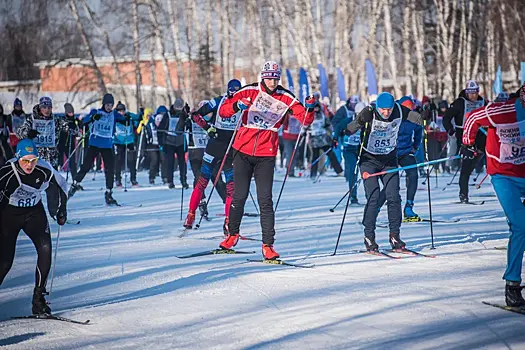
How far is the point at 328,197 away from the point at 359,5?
19296 mm

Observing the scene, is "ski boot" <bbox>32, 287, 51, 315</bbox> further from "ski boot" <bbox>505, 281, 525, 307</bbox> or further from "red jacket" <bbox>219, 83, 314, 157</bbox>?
"ski boot" <bbox>505, 281, 525, 307</bbox>

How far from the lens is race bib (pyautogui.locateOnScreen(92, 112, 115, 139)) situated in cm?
1502

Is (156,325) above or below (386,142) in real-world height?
below

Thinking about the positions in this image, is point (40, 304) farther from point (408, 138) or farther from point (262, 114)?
point (408, 138)

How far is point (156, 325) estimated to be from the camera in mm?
6582

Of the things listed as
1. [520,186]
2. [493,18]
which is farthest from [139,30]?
[520,186]

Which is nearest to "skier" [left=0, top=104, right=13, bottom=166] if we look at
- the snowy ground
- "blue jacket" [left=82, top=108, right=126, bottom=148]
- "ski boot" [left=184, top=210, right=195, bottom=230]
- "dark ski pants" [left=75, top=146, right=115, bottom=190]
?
"dark ski pants" [left=75, top=146, right=115, bottom=190]

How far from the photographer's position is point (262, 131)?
926cm

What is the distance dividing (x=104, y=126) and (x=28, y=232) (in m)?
8.03

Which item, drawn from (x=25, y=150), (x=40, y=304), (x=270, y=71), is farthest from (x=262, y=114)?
(x=40, y=304)

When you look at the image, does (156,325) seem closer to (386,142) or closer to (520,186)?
(520,186)

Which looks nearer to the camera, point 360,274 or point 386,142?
point 360,274

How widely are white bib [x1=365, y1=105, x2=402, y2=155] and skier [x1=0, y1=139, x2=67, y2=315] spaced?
3839mm

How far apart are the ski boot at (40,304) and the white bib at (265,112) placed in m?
3.07
